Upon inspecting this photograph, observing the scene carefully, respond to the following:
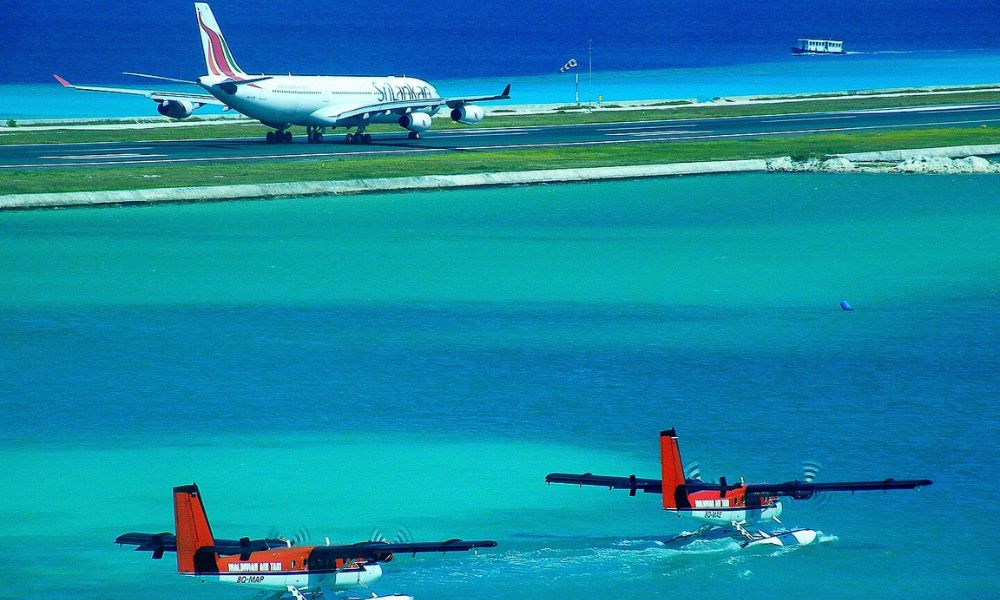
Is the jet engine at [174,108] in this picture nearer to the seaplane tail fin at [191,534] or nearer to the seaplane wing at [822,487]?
the seaplane wing at [822,487]

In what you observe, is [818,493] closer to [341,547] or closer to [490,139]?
[341,547]

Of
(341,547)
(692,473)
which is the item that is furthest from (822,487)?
(341,547)

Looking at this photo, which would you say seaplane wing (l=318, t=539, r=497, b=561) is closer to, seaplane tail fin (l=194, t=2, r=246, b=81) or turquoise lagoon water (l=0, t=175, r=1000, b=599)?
turquoise lagoon water (l=0, t=175, r=1000, b=599)

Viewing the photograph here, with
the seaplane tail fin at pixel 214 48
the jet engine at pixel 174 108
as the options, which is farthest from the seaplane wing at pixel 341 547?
the jet engine at pixel 174 108

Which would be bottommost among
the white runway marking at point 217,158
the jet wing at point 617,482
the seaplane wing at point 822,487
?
the seaplane wing at point 822,487

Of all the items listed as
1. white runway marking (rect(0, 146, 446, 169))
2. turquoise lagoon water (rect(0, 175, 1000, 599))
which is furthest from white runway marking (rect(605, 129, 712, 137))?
turquoise lagoon water (rect(0, 175, 1000, 599))

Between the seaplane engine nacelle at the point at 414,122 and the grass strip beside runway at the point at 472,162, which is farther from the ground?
the seaplane engine nacelle at the point at 414,122

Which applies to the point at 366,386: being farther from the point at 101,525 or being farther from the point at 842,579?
the point at 842,579
